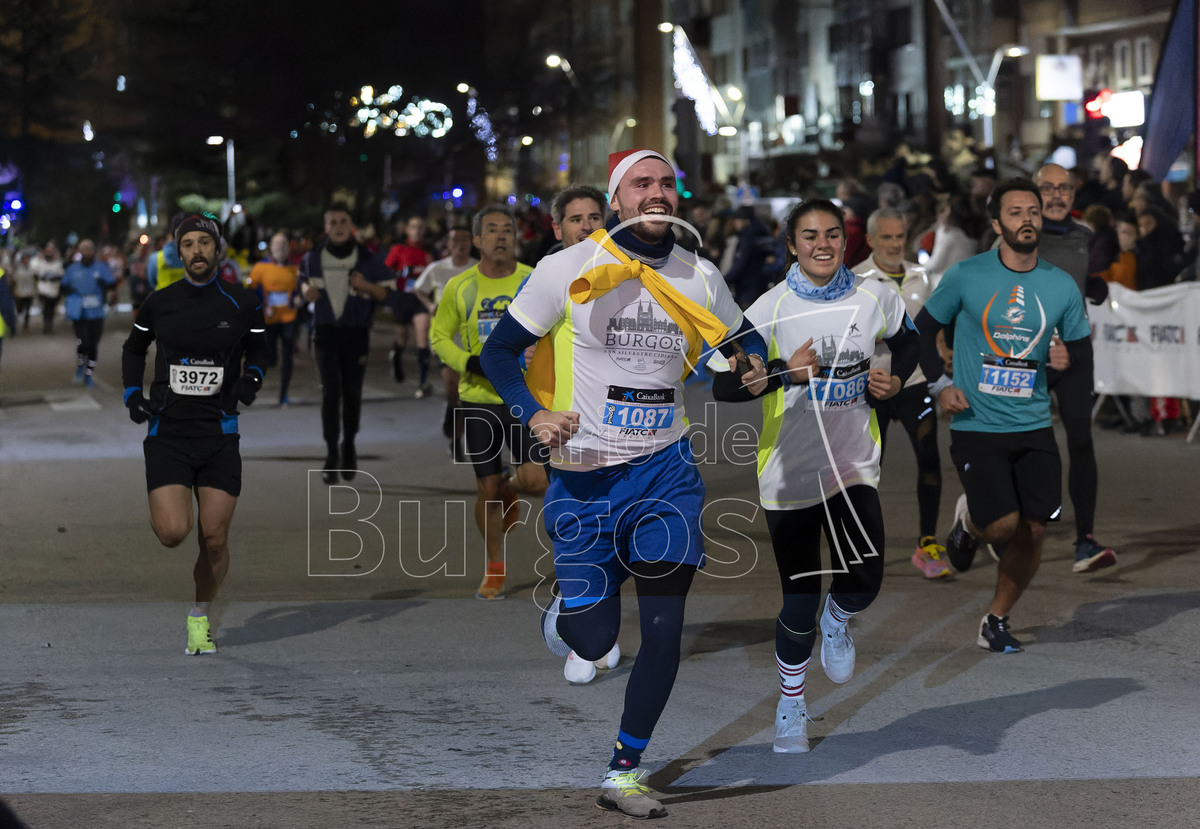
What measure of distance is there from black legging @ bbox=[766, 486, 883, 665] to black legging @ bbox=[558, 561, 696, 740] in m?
0.72

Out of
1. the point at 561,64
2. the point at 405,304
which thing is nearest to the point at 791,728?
the point at 405,304

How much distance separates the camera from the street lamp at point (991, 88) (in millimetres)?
49594

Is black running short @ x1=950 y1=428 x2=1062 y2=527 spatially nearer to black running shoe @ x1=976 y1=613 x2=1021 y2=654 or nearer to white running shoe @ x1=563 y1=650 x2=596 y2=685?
black running shoe @ x1=976 y1=613 x2=1021 y2=654

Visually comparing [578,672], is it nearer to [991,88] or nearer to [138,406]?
[138,406]

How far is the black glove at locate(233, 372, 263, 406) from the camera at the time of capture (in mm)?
6969

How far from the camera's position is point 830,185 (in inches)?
1513

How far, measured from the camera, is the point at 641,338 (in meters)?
4.90

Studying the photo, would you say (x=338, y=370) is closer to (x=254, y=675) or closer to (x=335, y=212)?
(x=335, y=212)

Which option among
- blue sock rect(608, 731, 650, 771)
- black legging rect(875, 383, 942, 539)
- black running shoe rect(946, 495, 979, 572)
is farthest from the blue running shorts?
black legging rect(875, 383, 942, 539)

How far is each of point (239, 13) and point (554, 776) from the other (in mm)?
45527

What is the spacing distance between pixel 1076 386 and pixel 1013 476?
1540 mm

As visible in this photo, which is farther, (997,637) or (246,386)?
(246,386)

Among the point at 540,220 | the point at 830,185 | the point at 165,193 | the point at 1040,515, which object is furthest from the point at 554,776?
the point at 165,193

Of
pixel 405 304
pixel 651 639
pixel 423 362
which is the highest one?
pixel 405 304
